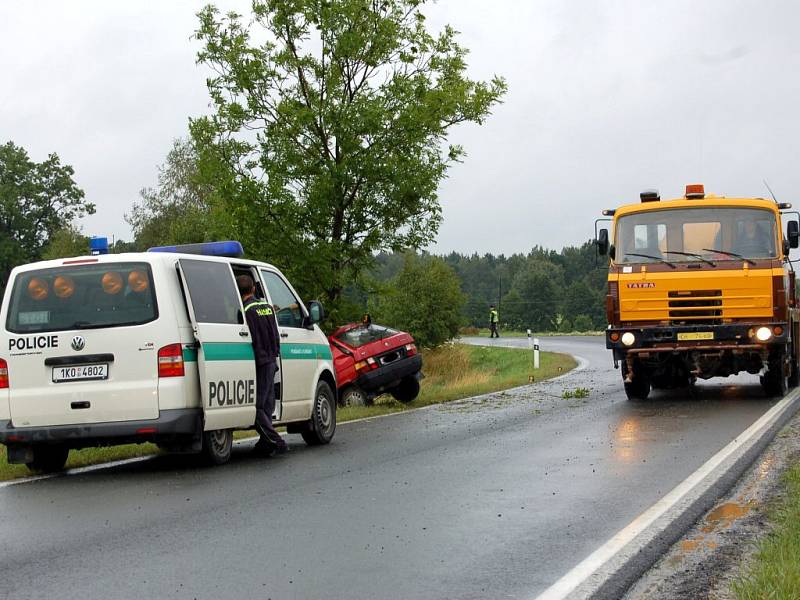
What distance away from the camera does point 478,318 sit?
15250 centimetres

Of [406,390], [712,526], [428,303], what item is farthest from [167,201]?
[712,526]

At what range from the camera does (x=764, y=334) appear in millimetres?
16969

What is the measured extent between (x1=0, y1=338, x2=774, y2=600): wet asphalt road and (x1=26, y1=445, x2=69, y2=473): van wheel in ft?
1.66

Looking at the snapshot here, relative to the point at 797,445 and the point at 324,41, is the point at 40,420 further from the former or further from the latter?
the point at 324,41

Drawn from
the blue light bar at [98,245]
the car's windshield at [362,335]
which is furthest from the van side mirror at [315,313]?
the car's windshield at [362,335]

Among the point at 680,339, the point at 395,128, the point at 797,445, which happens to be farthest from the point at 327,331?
the point at 797,445

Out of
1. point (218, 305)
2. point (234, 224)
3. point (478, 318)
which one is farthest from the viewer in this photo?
point (478, 318)

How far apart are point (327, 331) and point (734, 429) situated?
11780 mm

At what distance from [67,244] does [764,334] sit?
6981cm

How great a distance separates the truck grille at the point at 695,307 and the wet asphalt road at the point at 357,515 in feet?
11.8

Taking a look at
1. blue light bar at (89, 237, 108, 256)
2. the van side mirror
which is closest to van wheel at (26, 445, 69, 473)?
blue light bar at (89, 237, 108, 256)

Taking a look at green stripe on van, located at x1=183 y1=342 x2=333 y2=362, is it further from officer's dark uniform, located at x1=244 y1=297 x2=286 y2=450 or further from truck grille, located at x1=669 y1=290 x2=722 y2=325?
truck grille, located at x1=669 y1=290 x2=722 y2=325

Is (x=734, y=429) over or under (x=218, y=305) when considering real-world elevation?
under

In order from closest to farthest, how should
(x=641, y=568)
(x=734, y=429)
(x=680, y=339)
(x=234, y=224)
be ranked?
(x=641, y=568)
(x=734, y=429)
(x=680, y=339)
(x=234, y=224)
